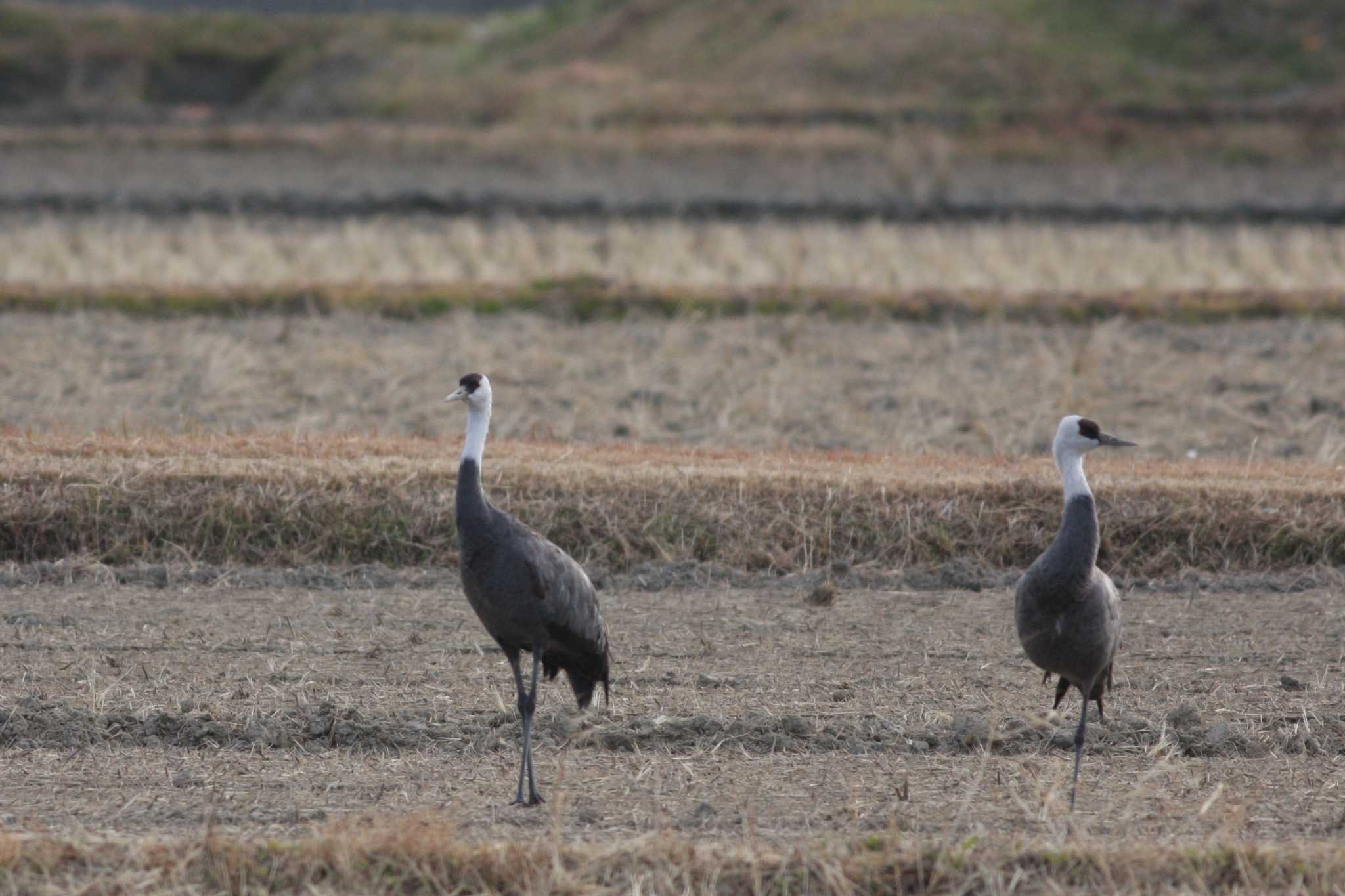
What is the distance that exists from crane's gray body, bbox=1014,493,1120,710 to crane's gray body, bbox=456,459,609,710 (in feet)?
6.58

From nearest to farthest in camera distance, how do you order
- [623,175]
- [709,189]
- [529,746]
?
[529,746], [709,189], [623,175]

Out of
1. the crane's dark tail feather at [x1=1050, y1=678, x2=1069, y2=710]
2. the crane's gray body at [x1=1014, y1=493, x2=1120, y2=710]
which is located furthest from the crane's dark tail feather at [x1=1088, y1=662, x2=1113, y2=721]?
the crane's gray body at [x1=1014, y1=493, x2=1120, y2=710]

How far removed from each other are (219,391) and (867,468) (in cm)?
669

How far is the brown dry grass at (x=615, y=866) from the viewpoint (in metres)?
6.64

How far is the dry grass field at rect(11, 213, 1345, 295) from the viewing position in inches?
899

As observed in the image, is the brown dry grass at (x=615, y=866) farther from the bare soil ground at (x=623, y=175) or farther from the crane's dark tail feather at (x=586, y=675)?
the bare soil ground at (x=623, y=175)

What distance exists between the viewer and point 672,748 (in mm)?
8477

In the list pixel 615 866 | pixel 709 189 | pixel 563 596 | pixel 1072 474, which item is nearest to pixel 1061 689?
pixel 1072 474

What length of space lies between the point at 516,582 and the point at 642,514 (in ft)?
14.1

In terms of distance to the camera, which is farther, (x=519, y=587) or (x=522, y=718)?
(x=522, y=718)

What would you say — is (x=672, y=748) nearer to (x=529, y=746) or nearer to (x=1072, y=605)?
(x=529, y=746)

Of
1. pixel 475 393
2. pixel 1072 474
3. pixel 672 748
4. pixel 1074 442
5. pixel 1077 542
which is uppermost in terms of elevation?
pixel 475 393

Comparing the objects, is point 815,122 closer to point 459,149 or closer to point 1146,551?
point 459,149

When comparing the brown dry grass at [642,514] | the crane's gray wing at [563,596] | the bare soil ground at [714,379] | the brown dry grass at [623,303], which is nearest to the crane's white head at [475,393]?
the crane's gray wing at [563,596]
